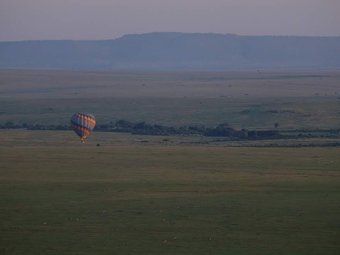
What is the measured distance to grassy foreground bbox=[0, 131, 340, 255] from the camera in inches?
795

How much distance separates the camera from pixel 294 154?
41625 millimetres

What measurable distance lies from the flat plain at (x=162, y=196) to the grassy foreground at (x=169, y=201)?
3cm

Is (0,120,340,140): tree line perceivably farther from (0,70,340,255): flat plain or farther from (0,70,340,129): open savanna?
(0,70,340,129): open savanna

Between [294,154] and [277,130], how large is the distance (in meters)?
15.0

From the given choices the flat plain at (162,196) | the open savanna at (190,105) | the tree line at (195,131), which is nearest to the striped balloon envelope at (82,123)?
the flat plain at (162,196)

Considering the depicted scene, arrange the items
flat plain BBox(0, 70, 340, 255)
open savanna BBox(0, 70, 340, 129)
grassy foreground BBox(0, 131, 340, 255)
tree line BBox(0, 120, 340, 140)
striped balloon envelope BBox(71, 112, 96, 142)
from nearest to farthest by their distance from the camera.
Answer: grassy foreground BBox(0, 131, 340, 255) < flat plain BBox(0, 70, 340, 255) < striped balloon envelope BBox(71, 112, 96, 142) < tree line BBox(0, 120, 340, 140) < open savanna BBox(0, 70, 340, 129)

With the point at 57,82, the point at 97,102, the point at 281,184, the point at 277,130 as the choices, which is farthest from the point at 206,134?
the point at 57,82

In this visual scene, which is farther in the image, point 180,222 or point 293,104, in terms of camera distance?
point 293,104

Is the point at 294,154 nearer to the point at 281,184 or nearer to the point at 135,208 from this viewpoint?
the point at 281,184

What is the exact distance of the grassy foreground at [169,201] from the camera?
795 inches

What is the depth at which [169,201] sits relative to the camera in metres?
26.7

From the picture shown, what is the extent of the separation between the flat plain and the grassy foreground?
3 cm

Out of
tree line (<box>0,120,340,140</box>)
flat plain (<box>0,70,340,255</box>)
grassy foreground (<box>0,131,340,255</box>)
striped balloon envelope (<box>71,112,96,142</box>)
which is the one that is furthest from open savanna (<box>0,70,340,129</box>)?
grassy foreground (<box>0,131,340,255</box>)

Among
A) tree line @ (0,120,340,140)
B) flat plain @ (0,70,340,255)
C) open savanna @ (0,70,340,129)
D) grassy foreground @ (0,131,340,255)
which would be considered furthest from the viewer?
open savanna @ (0,70,340,129)
